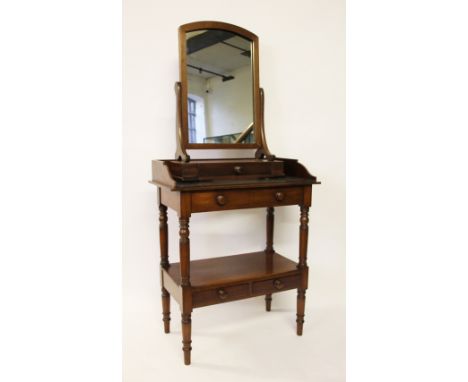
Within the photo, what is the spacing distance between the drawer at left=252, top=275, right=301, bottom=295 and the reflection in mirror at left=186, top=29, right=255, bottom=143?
84cm

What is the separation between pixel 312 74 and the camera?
8.59ft

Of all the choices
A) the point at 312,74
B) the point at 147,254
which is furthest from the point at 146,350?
the point at 312,74

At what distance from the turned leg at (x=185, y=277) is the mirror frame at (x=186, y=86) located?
1.66 ft

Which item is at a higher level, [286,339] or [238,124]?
[238,124]

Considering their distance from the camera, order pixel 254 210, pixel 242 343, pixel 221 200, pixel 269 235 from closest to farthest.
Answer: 1. pixel 221 200
2. pixel 242 343
3. pixel 269 235
4. pixel 254 210

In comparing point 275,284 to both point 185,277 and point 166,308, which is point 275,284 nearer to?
point 185,277

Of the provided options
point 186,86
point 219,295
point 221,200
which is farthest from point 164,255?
point 186,86

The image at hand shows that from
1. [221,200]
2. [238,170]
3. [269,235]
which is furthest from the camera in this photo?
[269,235]

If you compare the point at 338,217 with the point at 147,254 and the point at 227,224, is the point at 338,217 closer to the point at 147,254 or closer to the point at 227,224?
the point at 227,224

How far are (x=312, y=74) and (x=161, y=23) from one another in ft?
3.67

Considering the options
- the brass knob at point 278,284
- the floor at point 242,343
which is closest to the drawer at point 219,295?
the brass knob at point 278,284

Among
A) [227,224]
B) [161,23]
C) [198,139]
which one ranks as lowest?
[227,224]

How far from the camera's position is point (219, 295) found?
6.14 ft

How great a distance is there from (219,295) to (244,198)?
1.71ft
